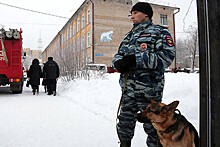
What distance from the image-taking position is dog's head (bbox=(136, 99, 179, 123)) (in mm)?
1744

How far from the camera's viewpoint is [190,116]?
11.7ft

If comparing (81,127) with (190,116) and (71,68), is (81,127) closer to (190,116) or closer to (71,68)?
(190,116)

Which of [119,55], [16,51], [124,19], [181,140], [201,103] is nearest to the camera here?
[201,103]

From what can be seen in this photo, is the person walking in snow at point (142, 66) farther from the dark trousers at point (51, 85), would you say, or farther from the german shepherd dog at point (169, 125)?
the dark trousers at point (51, 85)

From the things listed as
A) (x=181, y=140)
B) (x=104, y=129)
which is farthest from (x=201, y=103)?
(x=104, y=129)

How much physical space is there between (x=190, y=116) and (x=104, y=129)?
1.77 m

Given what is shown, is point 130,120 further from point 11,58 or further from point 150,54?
point 11,58

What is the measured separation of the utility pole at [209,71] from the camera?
987 millimetres

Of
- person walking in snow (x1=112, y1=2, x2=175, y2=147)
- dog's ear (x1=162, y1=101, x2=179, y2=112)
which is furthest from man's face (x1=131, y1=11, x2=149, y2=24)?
dog's ear (x1=162, y1=101, x2=179, y2=112)

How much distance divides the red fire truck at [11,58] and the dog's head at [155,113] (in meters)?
→ 8.31

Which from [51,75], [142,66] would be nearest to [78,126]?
[142,66]

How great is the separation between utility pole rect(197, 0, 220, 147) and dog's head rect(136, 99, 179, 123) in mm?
642

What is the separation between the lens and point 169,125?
176 centimetres

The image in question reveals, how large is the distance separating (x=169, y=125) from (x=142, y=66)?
0.65m
